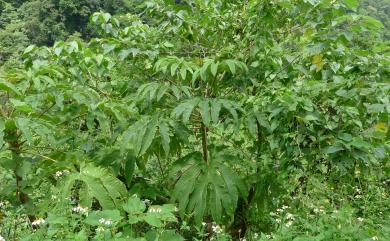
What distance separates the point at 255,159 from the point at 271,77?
0.68 meters

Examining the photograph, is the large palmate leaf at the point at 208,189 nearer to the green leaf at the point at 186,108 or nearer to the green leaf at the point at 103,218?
the green leaf at the point at 186,108

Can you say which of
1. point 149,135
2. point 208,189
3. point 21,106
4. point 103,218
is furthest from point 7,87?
point 208,189

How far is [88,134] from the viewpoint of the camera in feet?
10.7

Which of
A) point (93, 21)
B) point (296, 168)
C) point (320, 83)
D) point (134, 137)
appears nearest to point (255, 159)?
point (296, 168)

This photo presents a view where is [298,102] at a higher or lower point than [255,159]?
higher

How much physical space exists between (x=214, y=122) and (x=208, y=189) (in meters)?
0.53

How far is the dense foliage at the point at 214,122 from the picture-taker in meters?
2.44

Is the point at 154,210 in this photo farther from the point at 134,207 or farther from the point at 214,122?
the point at 214,122

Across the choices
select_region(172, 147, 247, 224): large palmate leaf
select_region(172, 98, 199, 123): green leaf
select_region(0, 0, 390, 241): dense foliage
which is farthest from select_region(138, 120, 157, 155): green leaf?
select_region(172, 147, 247, 224): large palmate leaf

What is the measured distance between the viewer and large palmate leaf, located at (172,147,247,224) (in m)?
2.72

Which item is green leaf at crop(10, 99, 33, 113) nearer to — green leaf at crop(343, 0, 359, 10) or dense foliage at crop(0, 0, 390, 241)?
dense foliage at crop(0, 0, 390, 241)

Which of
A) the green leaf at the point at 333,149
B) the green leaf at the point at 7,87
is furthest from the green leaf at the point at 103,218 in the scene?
the green leaf at the point at 333,149

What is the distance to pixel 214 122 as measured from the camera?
8.35 ft

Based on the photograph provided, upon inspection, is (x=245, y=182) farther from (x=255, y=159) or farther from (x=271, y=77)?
(x=271, y=77)
